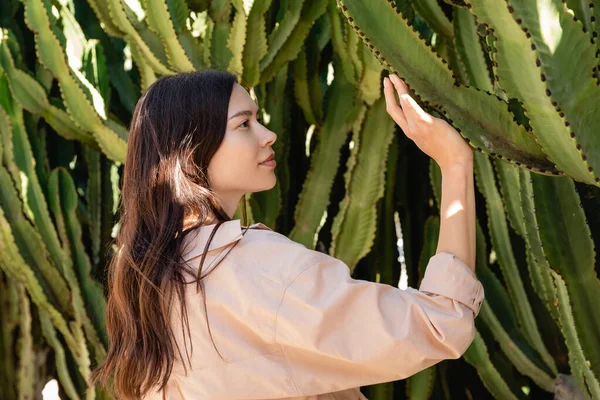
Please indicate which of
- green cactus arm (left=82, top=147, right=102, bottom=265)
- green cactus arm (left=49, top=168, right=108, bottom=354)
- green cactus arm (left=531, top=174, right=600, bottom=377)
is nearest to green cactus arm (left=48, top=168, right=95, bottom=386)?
green cactus arm (left=49, top=168, right=108, bottom=354)

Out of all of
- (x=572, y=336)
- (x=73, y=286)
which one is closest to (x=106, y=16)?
(x=73, y=286)

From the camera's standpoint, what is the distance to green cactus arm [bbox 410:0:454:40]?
2.40m

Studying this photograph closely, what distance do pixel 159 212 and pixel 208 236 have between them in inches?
6.6

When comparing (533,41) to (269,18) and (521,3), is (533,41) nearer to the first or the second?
(521,3)

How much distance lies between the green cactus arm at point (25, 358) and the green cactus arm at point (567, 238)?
2451mm

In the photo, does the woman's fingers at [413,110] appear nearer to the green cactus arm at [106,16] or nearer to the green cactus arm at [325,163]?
the green cactus arm at [325,163]

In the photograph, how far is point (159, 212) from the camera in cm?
173

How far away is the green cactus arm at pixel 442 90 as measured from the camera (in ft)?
5.49

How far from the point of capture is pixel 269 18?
3150 mm

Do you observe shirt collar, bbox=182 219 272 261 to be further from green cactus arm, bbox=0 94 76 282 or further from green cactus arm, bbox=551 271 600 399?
green cactus arm, bbox=0 94 76 282

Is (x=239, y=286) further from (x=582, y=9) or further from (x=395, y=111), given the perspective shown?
(x=582, y=9)

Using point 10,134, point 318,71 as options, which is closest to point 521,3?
point 318,71

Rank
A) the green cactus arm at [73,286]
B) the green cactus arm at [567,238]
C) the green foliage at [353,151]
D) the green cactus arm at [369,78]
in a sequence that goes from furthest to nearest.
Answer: the green cactus arm at [73,286] → the green cactus arm at [369,78] → the green cactus arm at [567,238] → the green foliage at [353,151]

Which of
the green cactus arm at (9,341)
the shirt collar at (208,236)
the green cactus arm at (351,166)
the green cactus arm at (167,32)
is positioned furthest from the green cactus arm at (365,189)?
the green cactus arm at (9,341)
